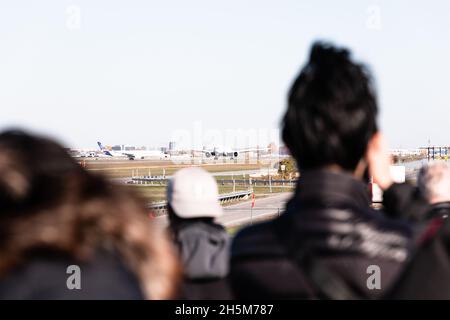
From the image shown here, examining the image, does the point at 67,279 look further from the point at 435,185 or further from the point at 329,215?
the point at 435,185

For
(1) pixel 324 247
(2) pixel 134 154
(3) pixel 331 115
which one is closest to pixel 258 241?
(1) pixel 324 247

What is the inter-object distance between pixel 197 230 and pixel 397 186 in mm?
1272

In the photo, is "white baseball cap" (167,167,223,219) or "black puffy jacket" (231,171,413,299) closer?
"black puffy jacket" (231,171,413,299)

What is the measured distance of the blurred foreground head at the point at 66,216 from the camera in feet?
5.94

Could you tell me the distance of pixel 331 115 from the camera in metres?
2.76

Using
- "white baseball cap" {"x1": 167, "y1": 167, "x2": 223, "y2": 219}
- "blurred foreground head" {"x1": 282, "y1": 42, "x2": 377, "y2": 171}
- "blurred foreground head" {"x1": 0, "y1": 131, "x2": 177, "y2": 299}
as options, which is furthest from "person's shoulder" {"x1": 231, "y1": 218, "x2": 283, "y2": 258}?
"white baseball cap" {"x1": 167, "y1": 167, "x2": 223, "y2": 219}

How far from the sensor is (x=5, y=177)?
1.85 m

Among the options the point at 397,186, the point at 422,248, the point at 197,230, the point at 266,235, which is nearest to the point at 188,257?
the point at 197,230

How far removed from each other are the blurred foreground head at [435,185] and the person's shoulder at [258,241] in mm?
2320

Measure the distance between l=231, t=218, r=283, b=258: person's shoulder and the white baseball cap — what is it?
52.1 inches

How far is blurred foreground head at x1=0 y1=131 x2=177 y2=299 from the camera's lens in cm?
181

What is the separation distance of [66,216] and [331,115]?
4.33 feet

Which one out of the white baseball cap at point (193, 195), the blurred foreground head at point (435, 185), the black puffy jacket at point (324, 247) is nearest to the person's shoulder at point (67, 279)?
the black puffy jacket at point (324, 247)

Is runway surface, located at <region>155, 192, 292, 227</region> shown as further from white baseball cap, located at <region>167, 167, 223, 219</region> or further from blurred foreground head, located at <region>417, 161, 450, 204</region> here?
white baseball cap, located at <region>167, 167, 223, 219</region>
